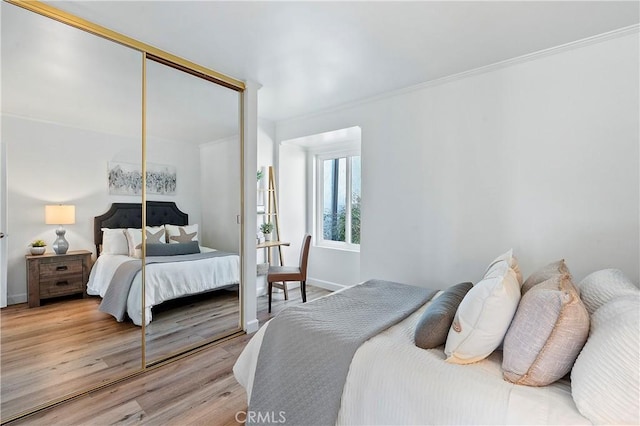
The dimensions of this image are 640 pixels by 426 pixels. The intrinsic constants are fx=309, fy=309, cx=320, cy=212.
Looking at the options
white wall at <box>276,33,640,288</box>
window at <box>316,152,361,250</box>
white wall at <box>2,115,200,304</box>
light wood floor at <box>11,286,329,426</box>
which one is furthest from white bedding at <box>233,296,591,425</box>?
window at <box>316,152,361,250</box>

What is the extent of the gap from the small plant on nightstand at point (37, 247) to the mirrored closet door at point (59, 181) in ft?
0.09

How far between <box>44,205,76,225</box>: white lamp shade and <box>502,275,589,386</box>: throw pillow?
2.60 metres

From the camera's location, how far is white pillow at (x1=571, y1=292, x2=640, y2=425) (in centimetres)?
97

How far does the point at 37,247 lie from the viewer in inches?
77.4

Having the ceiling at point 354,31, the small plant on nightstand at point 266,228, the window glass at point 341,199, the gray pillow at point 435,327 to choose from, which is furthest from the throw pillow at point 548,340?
the small plant on nightstand at point 266,228

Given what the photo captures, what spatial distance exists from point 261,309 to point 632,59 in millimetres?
4001

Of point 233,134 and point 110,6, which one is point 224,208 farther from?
point 110,6

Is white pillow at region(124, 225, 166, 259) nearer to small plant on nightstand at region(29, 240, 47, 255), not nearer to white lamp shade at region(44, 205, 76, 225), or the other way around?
white lamp shade at region(44, 205, 76, 225)

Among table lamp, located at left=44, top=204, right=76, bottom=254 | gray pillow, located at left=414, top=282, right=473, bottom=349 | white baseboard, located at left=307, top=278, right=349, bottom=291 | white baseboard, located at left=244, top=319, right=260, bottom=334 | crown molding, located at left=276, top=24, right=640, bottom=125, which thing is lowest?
white baseboard, located at left=244, top=319, right=260, bottom=334

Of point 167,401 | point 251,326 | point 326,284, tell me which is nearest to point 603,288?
point 167,401

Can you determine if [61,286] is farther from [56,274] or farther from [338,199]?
[338,199]

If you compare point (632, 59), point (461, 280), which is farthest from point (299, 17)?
point (461, 280)

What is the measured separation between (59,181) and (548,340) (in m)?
2.78

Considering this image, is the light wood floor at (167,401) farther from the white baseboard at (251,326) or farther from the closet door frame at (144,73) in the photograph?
the white baseboard at (251,326)
